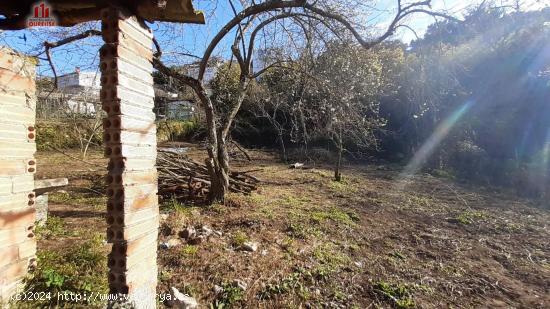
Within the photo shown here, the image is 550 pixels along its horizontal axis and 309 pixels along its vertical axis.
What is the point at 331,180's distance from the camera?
843cm

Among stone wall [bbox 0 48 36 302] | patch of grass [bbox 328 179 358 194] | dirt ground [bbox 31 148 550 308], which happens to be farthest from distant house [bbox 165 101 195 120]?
stone wall [bbox 0 48 36 302]

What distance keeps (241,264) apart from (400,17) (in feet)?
10.6

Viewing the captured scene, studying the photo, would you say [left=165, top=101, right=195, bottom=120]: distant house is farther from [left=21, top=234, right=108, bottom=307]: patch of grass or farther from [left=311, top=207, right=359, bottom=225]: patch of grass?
[left=21, top=234, right=108, bottom=307]: patch of grass

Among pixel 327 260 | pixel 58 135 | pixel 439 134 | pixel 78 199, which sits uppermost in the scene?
pixel 439 134

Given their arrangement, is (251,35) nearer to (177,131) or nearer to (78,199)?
(78,199)

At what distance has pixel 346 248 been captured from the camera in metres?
3.94

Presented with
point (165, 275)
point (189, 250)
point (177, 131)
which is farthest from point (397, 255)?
point (177, 131)

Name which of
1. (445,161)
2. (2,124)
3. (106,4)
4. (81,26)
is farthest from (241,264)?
(445,161)

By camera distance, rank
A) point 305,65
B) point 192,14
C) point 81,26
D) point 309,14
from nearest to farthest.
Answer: point 192,14 → point 309,14 → point 81,26 → point 305,65

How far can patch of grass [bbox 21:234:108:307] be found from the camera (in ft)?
7.72

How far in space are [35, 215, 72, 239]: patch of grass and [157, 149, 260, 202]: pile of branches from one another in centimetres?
173

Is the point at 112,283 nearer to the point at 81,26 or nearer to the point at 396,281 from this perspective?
the point at 396,281

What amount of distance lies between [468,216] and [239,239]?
13.9 feet

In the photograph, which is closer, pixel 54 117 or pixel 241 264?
pixel 241 264
